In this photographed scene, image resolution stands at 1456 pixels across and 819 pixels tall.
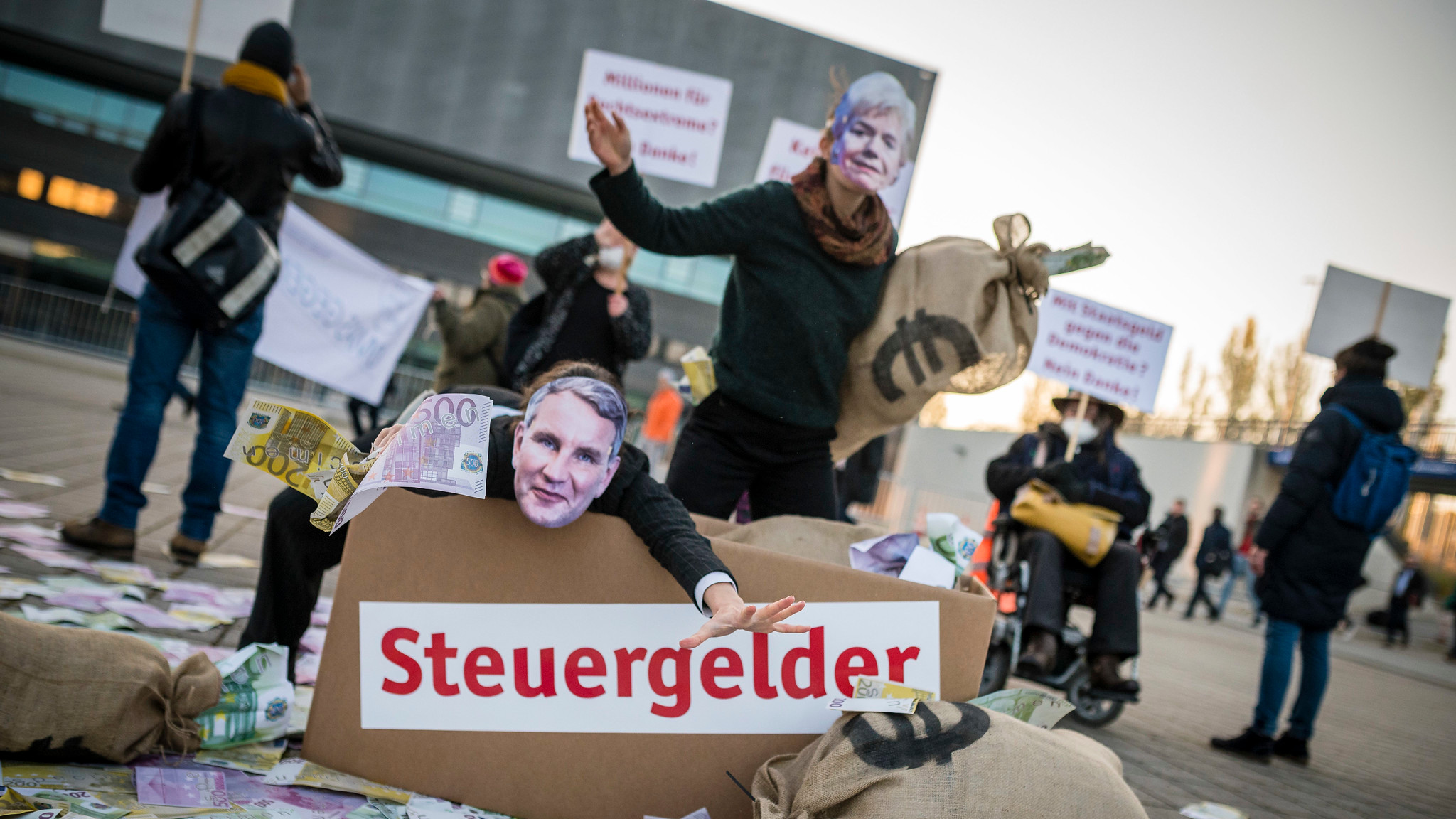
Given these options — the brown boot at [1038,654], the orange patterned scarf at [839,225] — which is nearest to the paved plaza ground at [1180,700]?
the brown boot at [1038,654]

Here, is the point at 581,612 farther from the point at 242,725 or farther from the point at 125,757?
the point at 125,757

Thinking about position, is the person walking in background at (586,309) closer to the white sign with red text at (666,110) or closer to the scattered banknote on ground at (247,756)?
the white sign with red text at (666,110)

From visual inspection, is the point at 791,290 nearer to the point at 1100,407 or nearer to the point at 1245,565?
the point at 1100,407

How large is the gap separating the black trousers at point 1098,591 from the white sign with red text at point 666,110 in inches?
103

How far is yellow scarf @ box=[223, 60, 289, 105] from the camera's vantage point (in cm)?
377

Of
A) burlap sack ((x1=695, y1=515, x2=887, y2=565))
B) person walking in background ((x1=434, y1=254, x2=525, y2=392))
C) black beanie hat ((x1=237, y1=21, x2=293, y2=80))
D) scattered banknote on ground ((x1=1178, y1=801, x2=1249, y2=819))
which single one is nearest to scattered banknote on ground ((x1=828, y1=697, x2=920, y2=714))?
burlap sack ((x1=695, y1=515, x2=887, y2=565))

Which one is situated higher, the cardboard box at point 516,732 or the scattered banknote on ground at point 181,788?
Answer: the cardboard box at point 516,732

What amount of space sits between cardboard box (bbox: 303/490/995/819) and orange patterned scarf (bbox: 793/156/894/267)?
1.00 m

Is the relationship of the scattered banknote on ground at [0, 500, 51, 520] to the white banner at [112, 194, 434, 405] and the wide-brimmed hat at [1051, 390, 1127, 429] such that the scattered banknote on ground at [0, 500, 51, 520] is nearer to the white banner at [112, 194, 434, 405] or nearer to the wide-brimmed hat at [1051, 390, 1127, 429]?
the white banner at [112, 194, 434, 405]

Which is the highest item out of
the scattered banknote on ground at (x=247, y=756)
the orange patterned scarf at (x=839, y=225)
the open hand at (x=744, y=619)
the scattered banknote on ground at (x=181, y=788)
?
the orange patterned scarf at (x=839, y=225)

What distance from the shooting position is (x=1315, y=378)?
32.1m

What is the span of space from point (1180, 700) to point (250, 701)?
5896mm

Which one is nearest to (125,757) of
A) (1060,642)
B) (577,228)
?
(1060,642)

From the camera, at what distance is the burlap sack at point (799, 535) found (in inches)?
100
